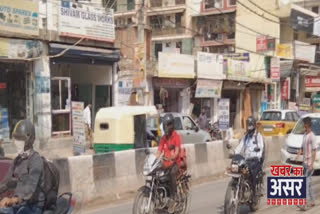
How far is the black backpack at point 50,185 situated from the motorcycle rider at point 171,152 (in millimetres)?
2566

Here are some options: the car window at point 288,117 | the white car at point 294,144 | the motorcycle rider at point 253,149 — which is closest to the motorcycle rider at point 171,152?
the motorcycle rider at point 253,149

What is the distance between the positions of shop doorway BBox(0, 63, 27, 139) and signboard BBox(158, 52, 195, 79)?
7.78m

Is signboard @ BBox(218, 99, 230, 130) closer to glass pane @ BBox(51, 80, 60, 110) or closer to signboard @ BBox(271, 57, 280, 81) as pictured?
glass pane @ BBox(51, 80, 60, 110)

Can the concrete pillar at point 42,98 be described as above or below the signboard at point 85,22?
below

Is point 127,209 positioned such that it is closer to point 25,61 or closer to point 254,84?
point 25,61

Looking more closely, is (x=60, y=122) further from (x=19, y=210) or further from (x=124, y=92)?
(x=19, y=210)

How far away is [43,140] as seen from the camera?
1645cm

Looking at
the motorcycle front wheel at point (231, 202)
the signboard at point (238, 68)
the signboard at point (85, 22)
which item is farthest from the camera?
the signboard at point (238, 68)

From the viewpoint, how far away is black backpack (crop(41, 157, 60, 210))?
4.16 m

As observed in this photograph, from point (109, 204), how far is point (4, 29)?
872cm

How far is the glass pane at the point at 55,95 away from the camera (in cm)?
1751

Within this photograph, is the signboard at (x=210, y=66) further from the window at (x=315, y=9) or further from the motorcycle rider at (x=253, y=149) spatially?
the window at (x=315, y=9)

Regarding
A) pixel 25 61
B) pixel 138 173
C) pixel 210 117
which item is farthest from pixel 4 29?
pixel 210 117

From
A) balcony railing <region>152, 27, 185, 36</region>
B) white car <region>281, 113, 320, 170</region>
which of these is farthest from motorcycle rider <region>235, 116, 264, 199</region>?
balcony railing <region>152, 27, 185, 36</region>
